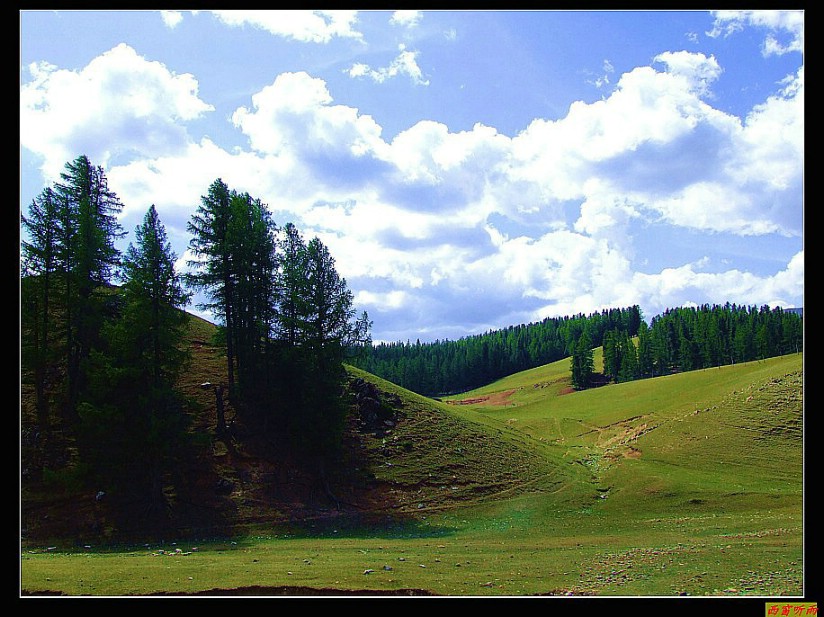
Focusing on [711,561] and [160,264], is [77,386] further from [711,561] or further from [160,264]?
[711,561]

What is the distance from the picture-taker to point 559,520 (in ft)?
97.4

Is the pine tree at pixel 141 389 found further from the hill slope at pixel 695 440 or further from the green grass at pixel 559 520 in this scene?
the hill slope at pixel 695 440

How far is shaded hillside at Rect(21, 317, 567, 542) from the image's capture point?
26562mm

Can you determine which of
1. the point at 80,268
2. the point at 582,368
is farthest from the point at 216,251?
the point at 582,368

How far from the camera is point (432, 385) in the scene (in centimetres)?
15162

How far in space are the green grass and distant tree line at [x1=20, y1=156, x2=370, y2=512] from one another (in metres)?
6.24

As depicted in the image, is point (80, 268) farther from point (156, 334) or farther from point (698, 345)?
point (698, 345)

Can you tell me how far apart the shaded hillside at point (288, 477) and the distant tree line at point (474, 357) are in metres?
88.7

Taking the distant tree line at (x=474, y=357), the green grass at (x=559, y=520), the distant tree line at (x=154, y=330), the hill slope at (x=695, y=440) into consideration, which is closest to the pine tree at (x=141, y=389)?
the distant tree line at (x=154, y=330)

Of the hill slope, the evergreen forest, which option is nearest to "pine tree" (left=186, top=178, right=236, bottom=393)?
the evergreen forest

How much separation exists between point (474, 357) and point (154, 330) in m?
139

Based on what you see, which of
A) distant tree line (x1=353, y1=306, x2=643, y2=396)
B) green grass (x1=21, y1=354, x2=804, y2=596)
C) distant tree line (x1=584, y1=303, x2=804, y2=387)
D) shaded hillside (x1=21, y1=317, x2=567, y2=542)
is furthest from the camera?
distant tree line (x1=353, y1=306, x2=643, y2=396)

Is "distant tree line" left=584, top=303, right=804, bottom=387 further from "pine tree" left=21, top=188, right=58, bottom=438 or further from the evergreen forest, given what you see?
"pine tree" left=21, top=188, right=58, bottom=438
